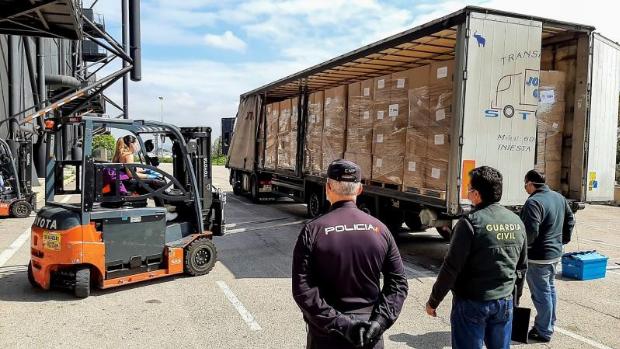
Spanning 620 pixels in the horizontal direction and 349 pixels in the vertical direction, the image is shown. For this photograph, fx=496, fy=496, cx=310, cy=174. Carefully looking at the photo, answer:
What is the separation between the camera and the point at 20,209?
40.1 feet

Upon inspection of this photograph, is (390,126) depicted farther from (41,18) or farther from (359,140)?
(41,18)

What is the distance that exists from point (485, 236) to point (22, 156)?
13.6m

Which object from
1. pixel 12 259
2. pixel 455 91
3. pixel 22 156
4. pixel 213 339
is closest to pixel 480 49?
pixel 455 91

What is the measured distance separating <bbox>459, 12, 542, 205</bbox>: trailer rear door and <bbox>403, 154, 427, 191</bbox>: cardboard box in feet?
3.29

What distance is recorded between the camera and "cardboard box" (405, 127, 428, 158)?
24.9ft

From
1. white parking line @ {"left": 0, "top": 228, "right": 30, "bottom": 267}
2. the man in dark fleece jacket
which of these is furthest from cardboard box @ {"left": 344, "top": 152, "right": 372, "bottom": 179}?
white parking line @ {"left": 0, "top": 228, "right": 30, "bottom": 267}

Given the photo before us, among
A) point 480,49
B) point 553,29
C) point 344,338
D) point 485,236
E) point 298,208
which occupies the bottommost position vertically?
point 298,208

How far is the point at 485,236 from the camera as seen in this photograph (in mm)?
3094

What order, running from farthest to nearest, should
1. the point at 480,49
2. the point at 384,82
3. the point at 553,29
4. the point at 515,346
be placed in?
1. the point at 384,82
2. the point at 553,29
3. the point at 480,49
4. the point at 515,346

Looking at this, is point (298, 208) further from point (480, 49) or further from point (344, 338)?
point (344, 338)

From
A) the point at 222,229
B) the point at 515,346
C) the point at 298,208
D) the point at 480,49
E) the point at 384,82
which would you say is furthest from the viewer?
the point at 298,208

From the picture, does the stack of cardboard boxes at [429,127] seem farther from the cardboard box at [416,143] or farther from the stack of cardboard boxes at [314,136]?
the stack of cardboard boxes at [314,136]

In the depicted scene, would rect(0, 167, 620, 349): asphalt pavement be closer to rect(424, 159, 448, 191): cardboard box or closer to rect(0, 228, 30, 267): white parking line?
rect(0, 228, 30, 267): white parking line

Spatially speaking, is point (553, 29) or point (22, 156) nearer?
point (553, 29)
